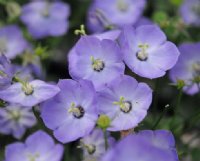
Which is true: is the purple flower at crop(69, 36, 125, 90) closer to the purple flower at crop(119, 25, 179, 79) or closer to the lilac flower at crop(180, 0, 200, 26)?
the purple flower at crop(119, 25, 179, 79)

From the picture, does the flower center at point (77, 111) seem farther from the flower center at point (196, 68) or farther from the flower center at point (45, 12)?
the flower center at point (45, 12)

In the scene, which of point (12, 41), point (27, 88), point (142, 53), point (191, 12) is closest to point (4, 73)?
point (27, 88)

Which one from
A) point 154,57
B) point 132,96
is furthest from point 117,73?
point 154,57

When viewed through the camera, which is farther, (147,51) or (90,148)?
(147,51)

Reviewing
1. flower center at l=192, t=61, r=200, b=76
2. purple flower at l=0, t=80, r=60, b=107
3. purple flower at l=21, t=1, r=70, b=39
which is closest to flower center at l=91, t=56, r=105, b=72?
purple flower at l=0, t=80, r=60, b=107

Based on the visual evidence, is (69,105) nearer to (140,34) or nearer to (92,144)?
(92,144)

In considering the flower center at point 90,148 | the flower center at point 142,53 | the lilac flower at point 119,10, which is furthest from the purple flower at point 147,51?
the lilac flower at point 119,10

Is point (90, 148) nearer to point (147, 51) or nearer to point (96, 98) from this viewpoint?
point (96, 98)
